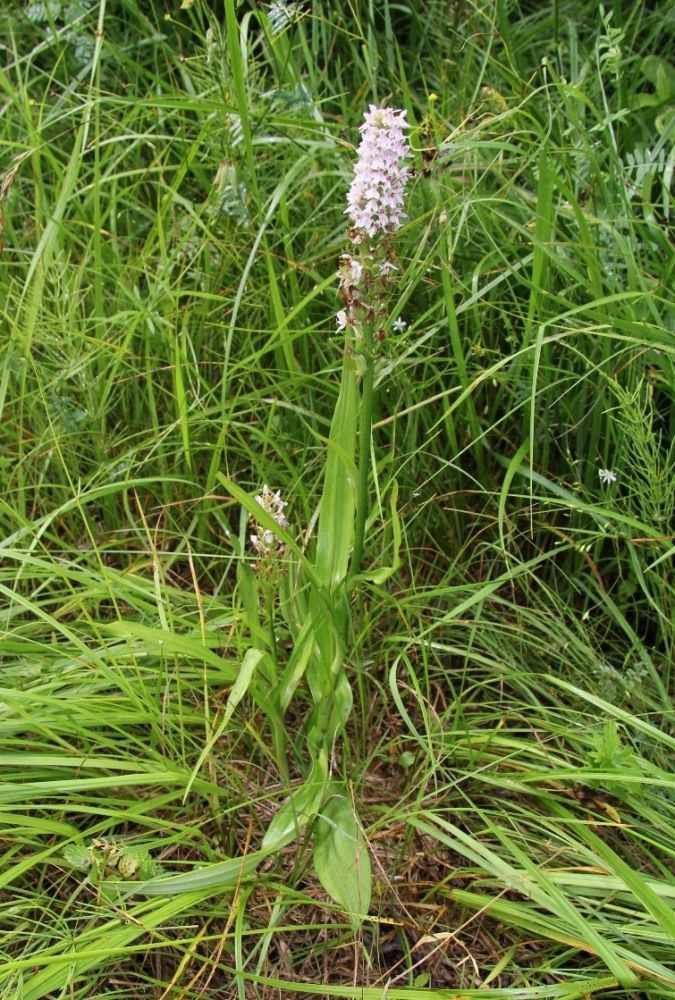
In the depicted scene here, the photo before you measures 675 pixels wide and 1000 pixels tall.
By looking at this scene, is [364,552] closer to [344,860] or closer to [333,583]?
[333,583]

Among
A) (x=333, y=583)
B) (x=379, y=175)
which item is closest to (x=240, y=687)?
(x=333, y=583)

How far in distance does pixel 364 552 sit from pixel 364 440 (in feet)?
1.66

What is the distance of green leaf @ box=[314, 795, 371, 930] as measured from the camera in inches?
66.7

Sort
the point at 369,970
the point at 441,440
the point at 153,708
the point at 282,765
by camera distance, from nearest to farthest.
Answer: the point at 369,970, the point at 153,708, the point at 282,765, the point at 441,440

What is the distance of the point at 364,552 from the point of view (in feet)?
7.05

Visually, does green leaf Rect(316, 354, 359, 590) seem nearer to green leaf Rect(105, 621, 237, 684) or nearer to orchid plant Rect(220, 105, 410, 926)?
orchid plant Rect(220, 105, 410, 926)

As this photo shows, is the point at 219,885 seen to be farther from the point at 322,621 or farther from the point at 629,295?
the point at 629,295

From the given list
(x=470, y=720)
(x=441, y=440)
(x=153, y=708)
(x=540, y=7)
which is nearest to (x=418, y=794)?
(x=470, y=720)

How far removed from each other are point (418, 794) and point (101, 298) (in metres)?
1.44

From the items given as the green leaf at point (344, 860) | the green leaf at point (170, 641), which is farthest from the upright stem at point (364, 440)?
the green leaf at point (344, 860)

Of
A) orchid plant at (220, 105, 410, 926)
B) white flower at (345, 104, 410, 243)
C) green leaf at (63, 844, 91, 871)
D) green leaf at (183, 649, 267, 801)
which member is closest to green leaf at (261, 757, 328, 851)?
orchid plant at (220, 105, 410, 926)

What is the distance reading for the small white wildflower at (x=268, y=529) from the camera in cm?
181

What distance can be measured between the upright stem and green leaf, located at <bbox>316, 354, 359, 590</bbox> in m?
0.09

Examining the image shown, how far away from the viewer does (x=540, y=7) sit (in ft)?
10.2
